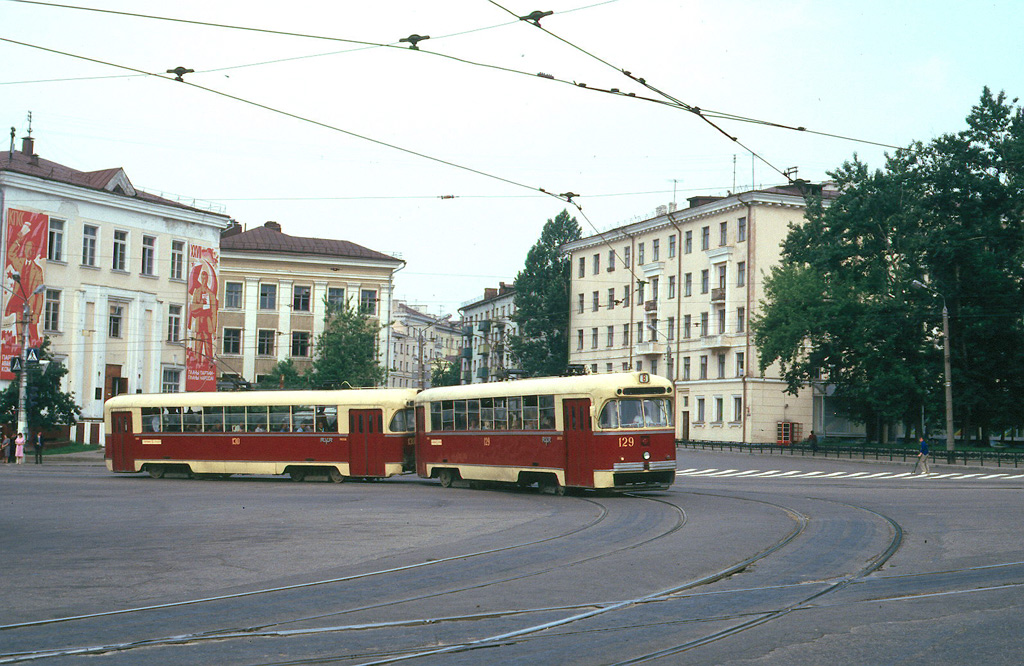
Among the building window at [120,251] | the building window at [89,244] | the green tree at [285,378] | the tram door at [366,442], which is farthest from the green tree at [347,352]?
the tram door at [366,442]

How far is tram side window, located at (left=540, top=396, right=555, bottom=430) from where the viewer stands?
25344 millimetres

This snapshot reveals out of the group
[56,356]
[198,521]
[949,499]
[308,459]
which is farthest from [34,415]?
[949,499]

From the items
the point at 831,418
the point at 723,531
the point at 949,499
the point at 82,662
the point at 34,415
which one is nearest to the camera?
the point at 82,662

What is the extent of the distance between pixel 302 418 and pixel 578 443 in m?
10.5

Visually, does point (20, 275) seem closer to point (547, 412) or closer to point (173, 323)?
point (173, 323)

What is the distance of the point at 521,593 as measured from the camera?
1055 centimetres

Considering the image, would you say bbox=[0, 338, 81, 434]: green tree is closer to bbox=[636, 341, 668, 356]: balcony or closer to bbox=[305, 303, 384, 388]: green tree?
bbox=[305, 303, 384, 388]: green tree

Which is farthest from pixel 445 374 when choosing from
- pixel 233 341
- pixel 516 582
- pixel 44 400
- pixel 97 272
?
pixel 516 582

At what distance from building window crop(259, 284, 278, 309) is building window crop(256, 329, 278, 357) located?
1.80 meters

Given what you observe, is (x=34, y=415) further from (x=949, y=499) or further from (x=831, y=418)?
(x=831, y=418)

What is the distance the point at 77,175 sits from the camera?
58250mm

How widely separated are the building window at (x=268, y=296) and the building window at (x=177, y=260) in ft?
46.8

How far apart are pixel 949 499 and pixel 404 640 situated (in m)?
17.6

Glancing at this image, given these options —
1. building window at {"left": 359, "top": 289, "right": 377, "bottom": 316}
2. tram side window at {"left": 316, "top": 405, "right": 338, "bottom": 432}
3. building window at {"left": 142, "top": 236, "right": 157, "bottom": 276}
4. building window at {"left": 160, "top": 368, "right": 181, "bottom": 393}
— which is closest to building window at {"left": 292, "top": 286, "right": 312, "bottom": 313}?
building window at {"left": 359, "top": 289, "right": 377, "bottom": 316}
